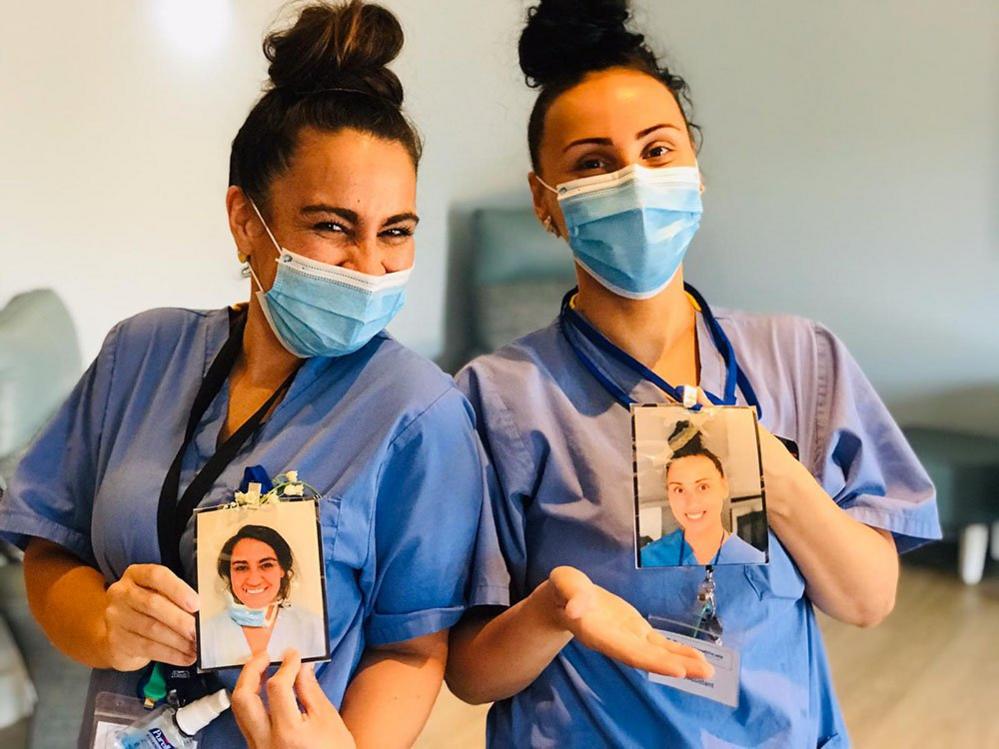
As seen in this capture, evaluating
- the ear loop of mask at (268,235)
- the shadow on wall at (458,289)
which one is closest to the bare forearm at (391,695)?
the ear loop of mask at (268,235)

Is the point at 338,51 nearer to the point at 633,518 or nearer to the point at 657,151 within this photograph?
the point at 657,151

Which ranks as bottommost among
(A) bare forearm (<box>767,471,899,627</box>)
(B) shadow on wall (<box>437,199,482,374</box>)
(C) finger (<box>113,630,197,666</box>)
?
(B) shadow on wall (<box>437,199,482,374</box>)

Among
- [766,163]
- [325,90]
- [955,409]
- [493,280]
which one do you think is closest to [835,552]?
[325,90]

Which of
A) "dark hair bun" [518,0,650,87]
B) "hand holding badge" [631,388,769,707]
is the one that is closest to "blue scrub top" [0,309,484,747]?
"hand holding badge" [631,388,769,707]

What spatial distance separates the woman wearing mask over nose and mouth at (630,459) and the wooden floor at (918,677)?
1626 mm

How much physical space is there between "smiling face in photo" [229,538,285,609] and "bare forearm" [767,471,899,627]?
0.54m

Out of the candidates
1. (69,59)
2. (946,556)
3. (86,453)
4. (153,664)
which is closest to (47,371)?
(69,59)

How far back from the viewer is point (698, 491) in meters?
1.07

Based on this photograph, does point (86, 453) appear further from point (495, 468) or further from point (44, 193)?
point (44, 193)

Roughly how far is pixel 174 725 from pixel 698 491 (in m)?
0.62

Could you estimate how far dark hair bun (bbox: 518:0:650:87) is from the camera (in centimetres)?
132

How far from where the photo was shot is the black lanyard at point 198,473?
111 cm

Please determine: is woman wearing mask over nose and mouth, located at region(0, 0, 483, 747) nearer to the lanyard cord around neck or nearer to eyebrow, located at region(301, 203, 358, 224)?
eyebrow, located at region(301, 203, 358, 224)

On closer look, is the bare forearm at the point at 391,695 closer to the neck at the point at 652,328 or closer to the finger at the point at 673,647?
the finger at the point at 673,647
